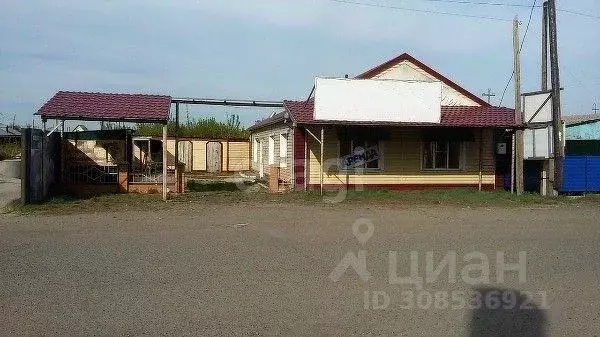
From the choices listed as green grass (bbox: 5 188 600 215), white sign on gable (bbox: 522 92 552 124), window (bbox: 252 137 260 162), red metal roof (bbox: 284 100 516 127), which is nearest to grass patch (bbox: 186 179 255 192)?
green grass (bbox: 5 188 600 215)

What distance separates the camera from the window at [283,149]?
Result: 2144cm

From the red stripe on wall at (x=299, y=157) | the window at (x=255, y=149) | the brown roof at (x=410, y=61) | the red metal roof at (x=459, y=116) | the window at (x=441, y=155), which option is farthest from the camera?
the window at (x=255, y=149)

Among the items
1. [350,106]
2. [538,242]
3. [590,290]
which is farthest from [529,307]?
[350,106]

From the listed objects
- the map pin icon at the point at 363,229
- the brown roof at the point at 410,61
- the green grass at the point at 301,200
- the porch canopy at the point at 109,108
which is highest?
the brown roof at the point at 410,61

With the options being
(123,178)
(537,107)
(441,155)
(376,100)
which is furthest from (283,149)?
(537,107)

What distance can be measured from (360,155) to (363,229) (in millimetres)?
9225

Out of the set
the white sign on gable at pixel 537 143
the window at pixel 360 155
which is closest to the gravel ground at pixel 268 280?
the window at pixel 360 155

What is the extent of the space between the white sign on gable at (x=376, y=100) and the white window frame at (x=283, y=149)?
10.2 feet

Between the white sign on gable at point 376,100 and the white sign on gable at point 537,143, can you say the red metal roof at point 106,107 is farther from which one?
the white sign on gable at point 537,143

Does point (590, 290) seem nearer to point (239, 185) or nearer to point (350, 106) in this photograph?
point (350, 106)

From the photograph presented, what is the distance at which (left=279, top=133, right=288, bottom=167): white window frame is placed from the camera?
21288mm

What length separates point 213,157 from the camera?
31.9 m

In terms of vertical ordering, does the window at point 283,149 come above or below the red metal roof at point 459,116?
below

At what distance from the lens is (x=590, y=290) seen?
6.49 metres
